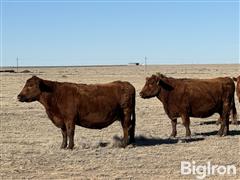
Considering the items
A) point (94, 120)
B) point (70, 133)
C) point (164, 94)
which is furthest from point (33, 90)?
point (164, 94)

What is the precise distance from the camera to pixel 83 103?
45.8 ft

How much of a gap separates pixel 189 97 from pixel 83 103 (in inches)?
146

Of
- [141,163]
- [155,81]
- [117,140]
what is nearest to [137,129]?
[155,81]

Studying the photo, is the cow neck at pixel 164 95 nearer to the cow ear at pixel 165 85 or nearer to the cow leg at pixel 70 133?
the cow ear at pixel 165 85

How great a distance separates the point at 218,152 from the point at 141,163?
227 centimetres

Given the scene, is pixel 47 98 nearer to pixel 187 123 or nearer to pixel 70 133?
pixel 70 133

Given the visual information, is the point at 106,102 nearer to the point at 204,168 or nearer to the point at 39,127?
the point at 204,168

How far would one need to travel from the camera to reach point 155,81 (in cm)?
1636

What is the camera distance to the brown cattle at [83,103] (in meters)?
13.9

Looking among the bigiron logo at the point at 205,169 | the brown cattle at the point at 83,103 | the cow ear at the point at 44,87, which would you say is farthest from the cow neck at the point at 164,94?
the bigiron logo at the point at 205,169

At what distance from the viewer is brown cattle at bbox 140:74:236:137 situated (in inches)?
633

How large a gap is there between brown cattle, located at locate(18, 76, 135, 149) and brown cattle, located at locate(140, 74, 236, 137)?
205cm

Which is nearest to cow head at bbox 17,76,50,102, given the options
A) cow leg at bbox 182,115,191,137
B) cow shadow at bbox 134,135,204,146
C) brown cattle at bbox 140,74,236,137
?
cow shadow at bbox 134,135,204,146

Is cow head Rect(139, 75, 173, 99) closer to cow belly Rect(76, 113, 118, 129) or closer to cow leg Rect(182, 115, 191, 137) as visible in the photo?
cow leg Rect(182, 115, 191, 137)
